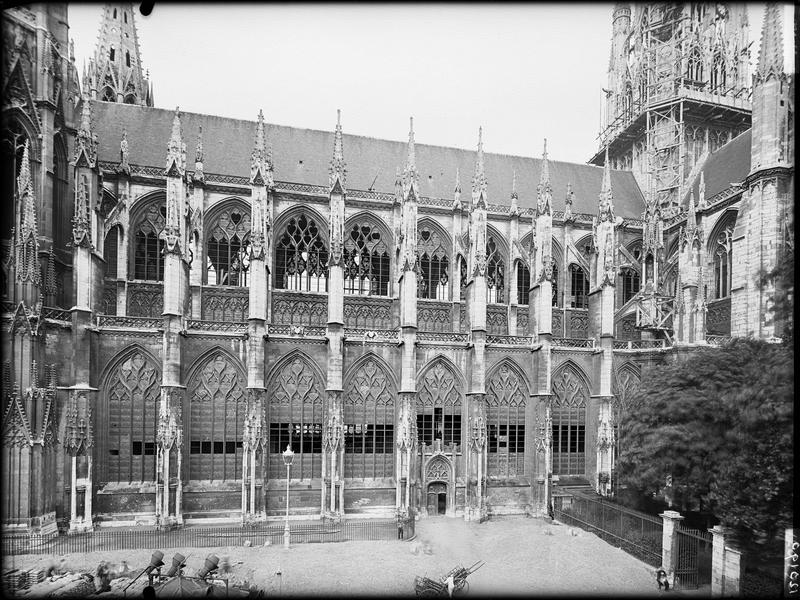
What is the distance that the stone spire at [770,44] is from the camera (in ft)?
81.7

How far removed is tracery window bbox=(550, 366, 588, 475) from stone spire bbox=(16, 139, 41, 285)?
25.3 meters

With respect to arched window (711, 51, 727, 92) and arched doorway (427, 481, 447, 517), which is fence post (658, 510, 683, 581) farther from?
arched window (711, 51, 727, 92)

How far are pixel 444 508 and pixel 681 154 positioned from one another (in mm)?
28759

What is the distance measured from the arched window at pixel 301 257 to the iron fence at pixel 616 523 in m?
17.3

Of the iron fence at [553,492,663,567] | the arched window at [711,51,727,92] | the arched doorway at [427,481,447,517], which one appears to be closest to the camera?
the iron fence at [553,492,663,567]

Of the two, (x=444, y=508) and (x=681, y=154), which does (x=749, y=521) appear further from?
(x=681, y=154)

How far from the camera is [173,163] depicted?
24641mm

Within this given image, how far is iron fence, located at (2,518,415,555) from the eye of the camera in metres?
19.5

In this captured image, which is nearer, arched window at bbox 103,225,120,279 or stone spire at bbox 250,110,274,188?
stone spire at bbox 250,110,274,188

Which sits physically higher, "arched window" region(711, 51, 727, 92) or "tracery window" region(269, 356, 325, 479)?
"arched window" region(711, 51, 727, 92)

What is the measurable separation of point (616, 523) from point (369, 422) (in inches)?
484

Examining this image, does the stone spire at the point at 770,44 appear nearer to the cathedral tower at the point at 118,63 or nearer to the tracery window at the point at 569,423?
the tracery window at the point at 569,423

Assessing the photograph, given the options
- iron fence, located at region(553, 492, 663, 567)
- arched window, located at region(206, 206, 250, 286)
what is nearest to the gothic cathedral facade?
arched window, located at region(206, 206, 250, 286)

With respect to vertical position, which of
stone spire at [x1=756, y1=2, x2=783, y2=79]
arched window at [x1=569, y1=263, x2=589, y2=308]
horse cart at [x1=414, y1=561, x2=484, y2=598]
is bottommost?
horse cart at [x1=414, y1=561, x2=484, y2=598]
